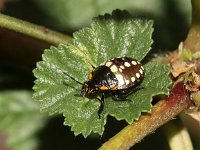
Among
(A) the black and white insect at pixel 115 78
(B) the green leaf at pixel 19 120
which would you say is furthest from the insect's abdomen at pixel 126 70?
(B) the green leaf at pixel 19 120

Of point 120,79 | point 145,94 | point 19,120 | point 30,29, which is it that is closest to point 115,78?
point 120,79

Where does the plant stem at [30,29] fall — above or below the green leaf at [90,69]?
above

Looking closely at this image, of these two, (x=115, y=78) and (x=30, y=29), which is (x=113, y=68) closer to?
(x=115, y=78)

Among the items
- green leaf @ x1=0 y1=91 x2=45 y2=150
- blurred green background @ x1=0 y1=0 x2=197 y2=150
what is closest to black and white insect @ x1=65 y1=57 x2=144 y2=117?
blurred green background @ x1=0 y1=0 x2=197 y2=150

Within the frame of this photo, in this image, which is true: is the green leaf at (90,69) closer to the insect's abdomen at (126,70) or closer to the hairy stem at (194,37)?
the insect's abdomen at (126,70)

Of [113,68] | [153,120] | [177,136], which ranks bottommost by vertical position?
[177,136]
